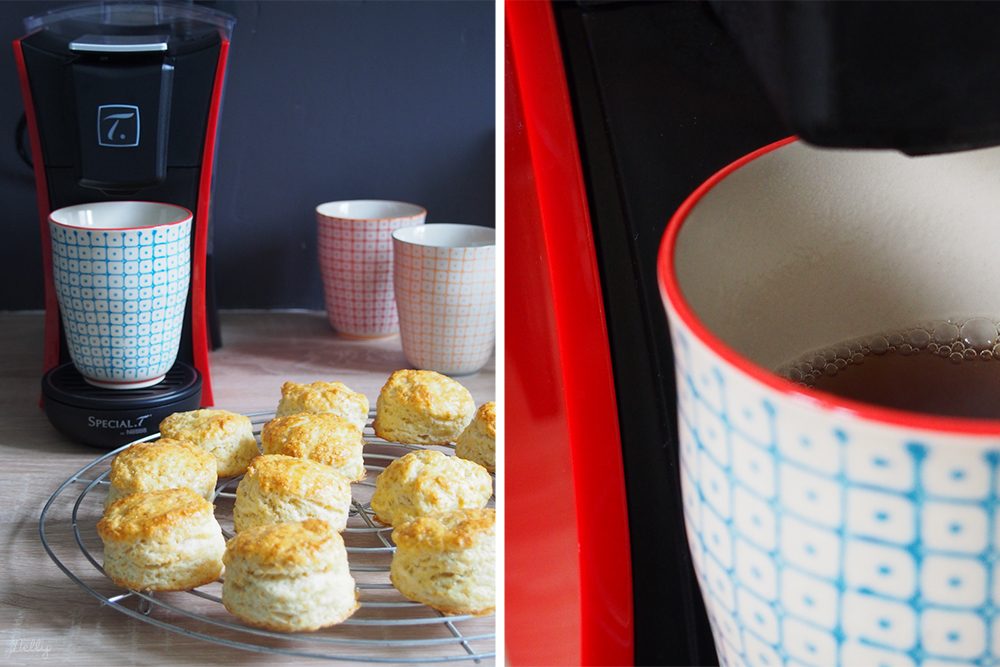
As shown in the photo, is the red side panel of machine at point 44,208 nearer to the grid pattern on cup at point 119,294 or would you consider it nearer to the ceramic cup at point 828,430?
the grid pattern on cup at point 119,294

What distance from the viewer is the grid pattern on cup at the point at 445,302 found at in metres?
0.82

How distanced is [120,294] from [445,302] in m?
0.25

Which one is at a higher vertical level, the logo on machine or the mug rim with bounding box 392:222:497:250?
the logo on machine

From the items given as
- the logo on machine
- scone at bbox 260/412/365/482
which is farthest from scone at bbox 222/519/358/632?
the logo on machine

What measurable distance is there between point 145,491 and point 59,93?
29 centimetres

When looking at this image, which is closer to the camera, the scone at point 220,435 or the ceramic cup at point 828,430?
the ceramic cup at point 828,430

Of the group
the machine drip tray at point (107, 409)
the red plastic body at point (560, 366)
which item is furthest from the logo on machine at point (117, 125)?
the red plastic body at point (560, 366)

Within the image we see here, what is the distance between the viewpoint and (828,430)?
162 mm

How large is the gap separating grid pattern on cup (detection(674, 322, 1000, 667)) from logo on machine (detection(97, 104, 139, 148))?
0.55m

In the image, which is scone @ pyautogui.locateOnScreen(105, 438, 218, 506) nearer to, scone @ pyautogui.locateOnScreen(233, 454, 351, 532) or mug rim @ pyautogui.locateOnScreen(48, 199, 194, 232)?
scone @ pyautogui.locateOnScreen(233, 454, 351, 532)

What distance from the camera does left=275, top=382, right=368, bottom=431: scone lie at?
644 millimetres

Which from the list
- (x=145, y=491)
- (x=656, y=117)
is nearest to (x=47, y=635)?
(x=145, y=491)

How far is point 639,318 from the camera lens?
28cm

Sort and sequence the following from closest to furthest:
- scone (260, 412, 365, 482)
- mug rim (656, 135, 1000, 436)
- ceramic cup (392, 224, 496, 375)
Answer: mug rim (656, 135, 1000, 436) → scone (260, 412, 365, 482) → ceramic cup (392, 224, 496, 375)
